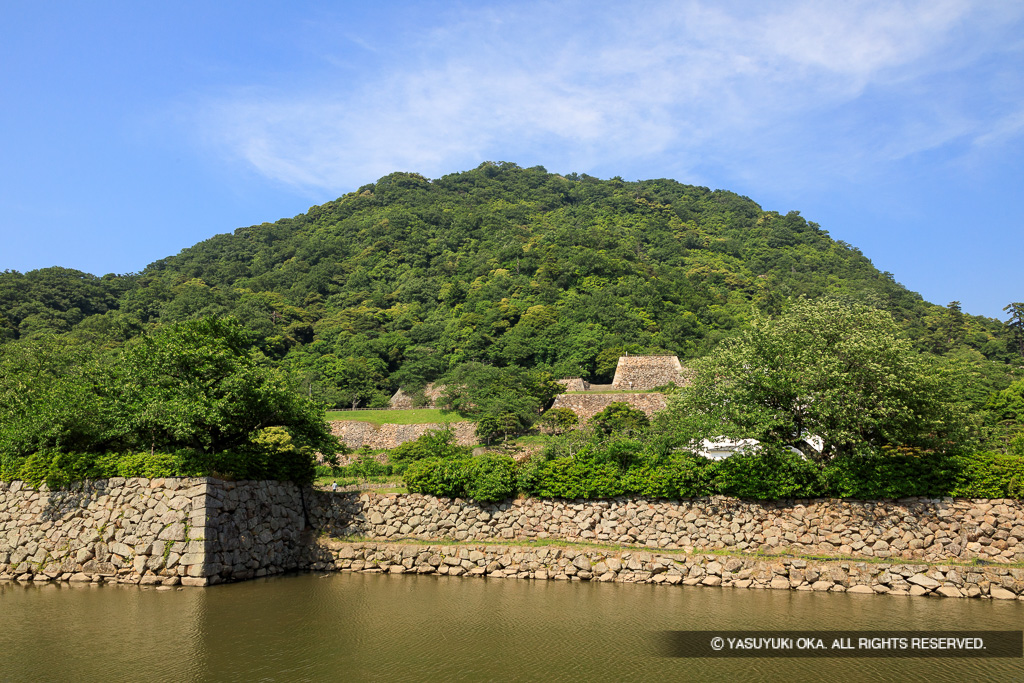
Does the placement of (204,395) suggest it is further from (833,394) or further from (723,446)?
(833,394)

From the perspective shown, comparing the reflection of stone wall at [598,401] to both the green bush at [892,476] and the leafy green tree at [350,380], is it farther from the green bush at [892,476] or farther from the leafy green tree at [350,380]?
the green bush at [892,476]

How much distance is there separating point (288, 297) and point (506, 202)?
51.6m

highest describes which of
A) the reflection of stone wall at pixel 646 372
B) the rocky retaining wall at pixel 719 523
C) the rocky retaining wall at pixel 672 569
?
the reflection of stone wall at pixel 646 372

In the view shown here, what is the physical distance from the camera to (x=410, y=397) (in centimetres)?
5484

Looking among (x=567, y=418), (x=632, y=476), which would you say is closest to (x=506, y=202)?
(x=567, y=418)

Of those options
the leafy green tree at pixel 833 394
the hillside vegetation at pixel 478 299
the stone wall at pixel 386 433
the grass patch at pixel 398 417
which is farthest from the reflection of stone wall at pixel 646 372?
the leafy green tree at pixel 833 394

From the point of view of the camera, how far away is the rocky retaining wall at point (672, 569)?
13734 millimetres

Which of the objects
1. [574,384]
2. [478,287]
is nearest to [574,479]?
[574,384]

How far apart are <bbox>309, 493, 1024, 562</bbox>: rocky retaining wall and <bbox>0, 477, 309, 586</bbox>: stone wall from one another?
10.0 feet

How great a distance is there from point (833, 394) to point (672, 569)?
6.13m

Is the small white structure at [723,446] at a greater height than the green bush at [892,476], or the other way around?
the small white structure at [723,446]

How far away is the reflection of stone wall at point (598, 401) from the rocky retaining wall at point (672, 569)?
23605 millimetres

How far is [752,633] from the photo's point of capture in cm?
1073

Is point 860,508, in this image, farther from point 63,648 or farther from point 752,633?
point 63,648
